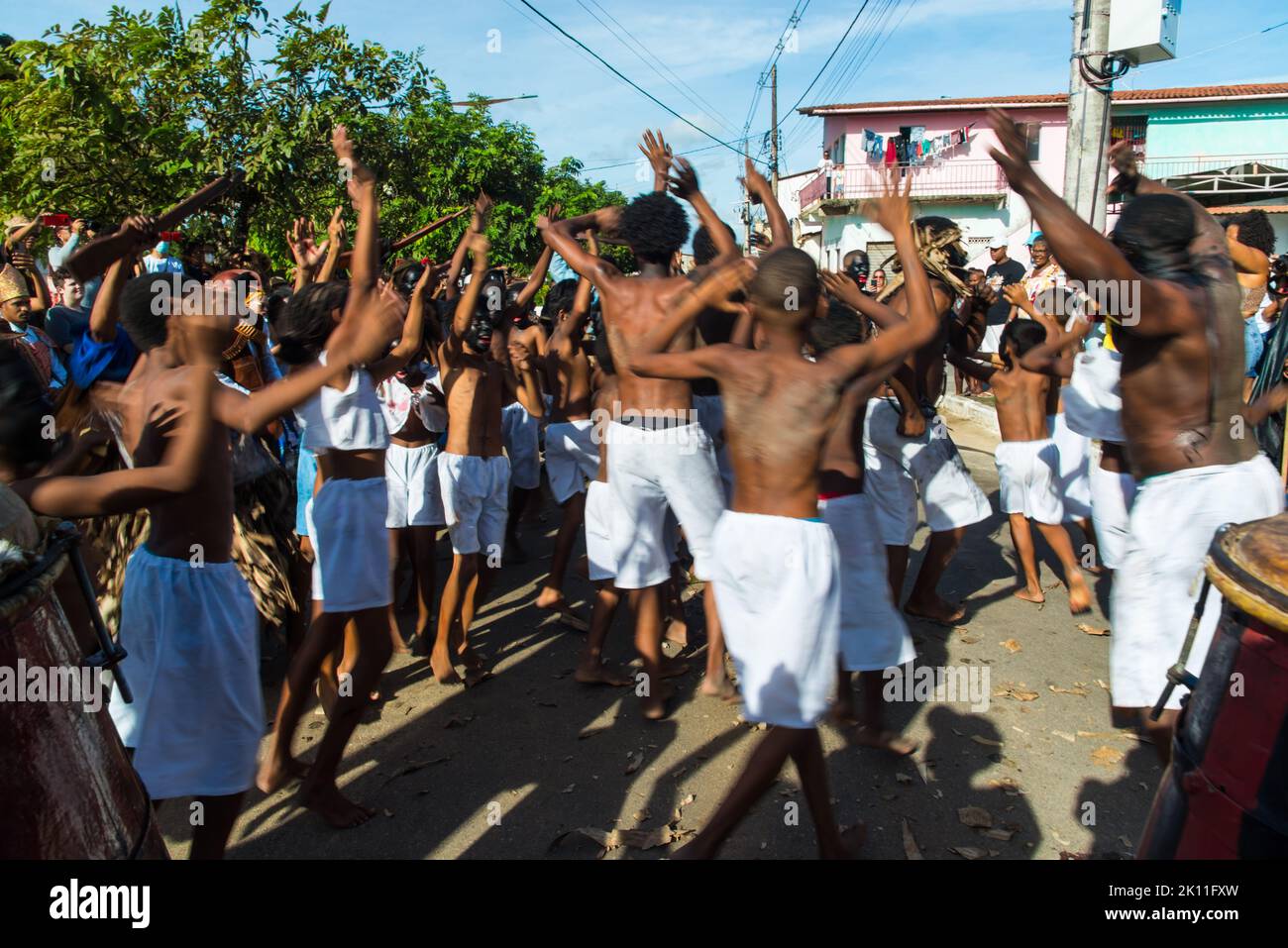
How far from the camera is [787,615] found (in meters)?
3.00

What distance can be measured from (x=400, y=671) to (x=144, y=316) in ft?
8.60

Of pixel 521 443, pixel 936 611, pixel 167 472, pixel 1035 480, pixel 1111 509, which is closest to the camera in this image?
pixel 167 472

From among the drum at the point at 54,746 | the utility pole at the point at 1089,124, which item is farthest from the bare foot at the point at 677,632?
the utility pole at the point at 1089,124

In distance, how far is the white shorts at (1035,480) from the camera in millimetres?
6031

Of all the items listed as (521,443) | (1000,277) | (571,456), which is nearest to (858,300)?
(571,456)

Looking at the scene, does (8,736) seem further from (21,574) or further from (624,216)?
(624,216)

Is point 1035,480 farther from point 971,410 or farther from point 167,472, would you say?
point 971,410

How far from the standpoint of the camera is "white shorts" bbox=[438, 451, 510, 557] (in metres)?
5.27

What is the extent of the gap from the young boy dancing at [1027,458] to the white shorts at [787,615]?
342 centimetres

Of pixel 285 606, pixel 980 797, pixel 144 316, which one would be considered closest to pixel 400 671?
pixel 285 606

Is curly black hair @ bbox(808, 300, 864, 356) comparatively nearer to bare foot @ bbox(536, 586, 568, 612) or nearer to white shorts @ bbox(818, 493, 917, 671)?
white shorts @ bbox(818, 493, 917, 671)

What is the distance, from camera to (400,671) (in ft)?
16.9

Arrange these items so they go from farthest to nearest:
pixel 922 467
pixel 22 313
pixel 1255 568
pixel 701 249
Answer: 1. pixel 22 313
2. pixel 701 249
3. pixel 922 467
4. pixel 1255 568

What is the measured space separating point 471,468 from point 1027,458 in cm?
368
